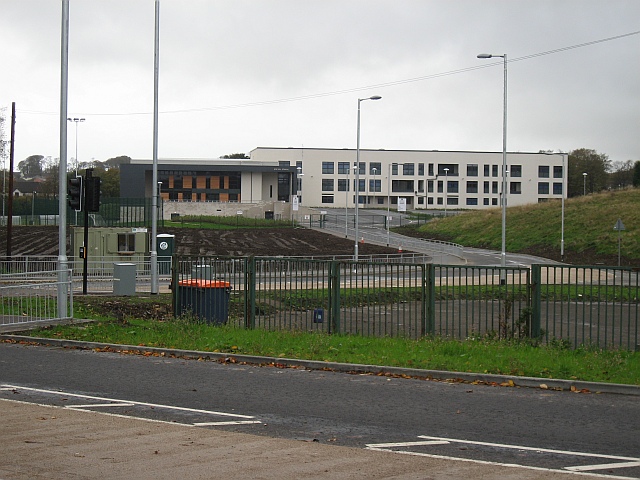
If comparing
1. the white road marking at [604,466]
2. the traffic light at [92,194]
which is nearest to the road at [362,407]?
the white road marking at [604,466]

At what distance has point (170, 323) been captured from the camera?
60.2ft

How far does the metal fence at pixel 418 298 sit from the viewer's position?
15.3 meters

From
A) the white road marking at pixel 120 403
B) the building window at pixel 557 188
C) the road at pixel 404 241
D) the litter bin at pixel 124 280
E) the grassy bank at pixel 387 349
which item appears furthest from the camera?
the building window at pixel 557 188

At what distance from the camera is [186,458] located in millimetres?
7500

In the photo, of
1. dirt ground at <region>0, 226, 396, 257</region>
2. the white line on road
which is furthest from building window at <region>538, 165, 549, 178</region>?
the white line on road

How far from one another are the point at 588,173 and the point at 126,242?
11241 cm

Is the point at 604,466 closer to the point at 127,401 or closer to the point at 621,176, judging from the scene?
the point at 127,401

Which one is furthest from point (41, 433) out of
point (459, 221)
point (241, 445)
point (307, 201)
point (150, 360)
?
point (307, 201)

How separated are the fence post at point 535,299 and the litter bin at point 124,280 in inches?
699

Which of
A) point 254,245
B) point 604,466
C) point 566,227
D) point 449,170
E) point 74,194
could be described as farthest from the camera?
point 449,170

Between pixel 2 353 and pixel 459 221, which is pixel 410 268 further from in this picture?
pixel 459 221

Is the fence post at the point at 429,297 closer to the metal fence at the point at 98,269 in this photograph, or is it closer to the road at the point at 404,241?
the road at the point at 404,241

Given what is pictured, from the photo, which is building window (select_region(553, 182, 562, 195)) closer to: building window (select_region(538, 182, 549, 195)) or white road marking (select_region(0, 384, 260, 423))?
building window (select_region(538, 182, 549, 195))

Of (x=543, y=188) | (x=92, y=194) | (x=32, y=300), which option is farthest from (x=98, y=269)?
(x=543, y=188)
